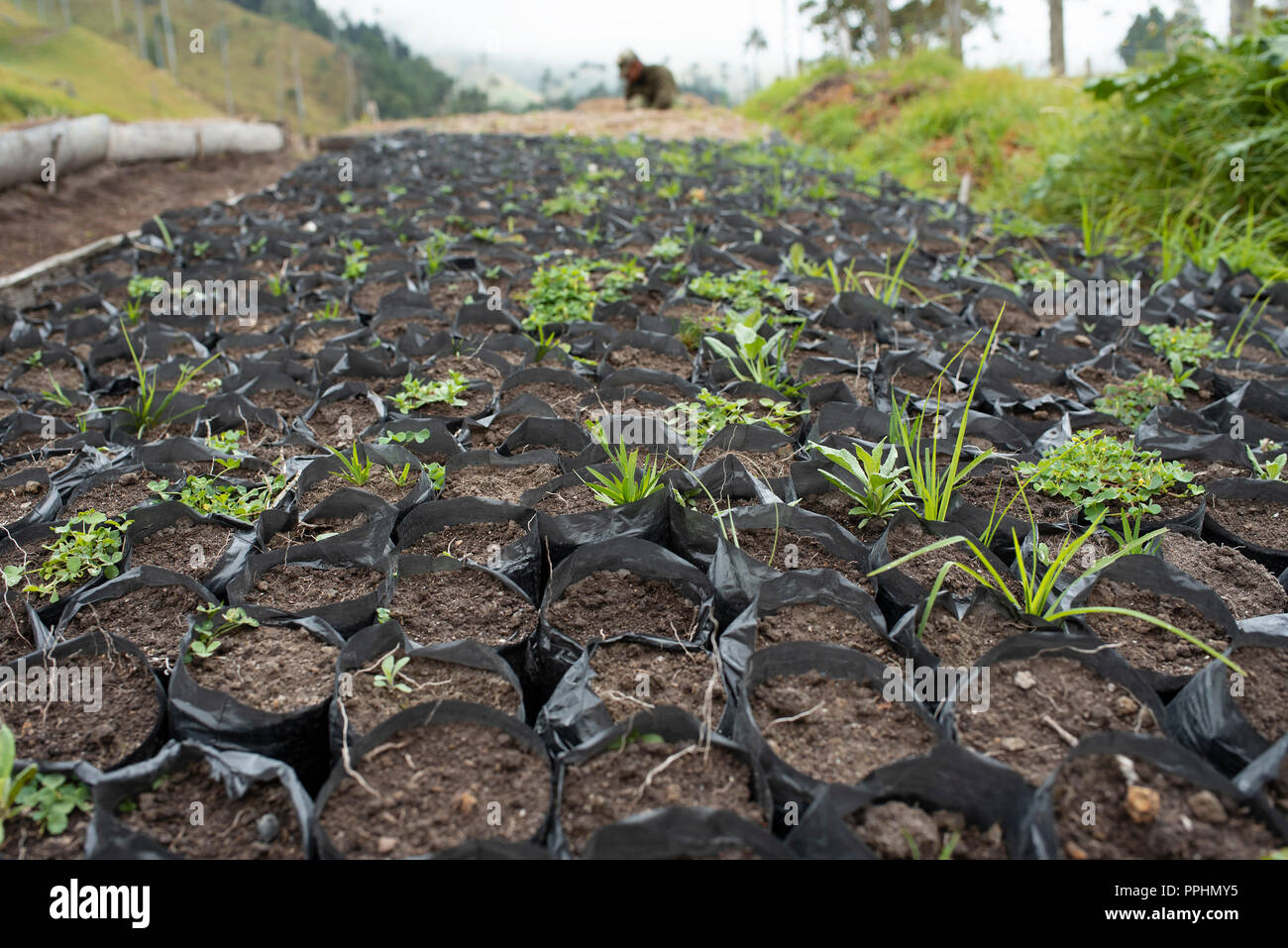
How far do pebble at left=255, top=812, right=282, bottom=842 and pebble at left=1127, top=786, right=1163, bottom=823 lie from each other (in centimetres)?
150

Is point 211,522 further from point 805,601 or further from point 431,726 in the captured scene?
point 805,601

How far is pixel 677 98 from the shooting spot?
19.6 metres

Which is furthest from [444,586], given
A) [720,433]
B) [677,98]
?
[677,98]

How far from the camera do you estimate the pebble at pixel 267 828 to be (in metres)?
1.38

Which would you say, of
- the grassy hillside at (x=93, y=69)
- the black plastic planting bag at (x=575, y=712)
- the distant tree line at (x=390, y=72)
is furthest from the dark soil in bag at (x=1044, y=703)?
the distant tree line at (x=390, y=72)

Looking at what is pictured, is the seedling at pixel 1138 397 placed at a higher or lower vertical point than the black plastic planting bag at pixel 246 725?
higher

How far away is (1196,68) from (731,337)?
15.7 ft

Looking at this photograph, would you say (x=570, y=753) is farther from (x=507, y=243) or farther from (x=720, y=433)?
(x=507, y=243)

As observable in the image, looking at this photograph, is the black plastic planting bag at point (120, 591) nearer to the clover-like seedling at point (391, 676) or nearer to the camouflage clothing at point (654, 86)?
the clover-like seedling at point (391, 676)

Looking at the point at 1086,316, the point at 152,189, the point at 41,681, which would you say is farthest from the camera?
the point at 152,189

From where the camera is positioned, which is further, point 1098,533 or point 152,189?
point 152,189

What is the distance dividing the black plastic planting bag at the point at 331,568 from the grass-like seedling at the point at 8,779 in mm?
509

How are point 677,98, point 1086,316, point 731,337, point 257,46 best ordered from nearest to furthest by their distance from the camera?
point 731,337 < point 1086,316 < point 677,98 < point 257,46

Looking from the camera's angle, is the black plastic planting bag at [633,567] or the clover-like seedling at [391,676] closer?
the clover-like seedling at [391,676]
